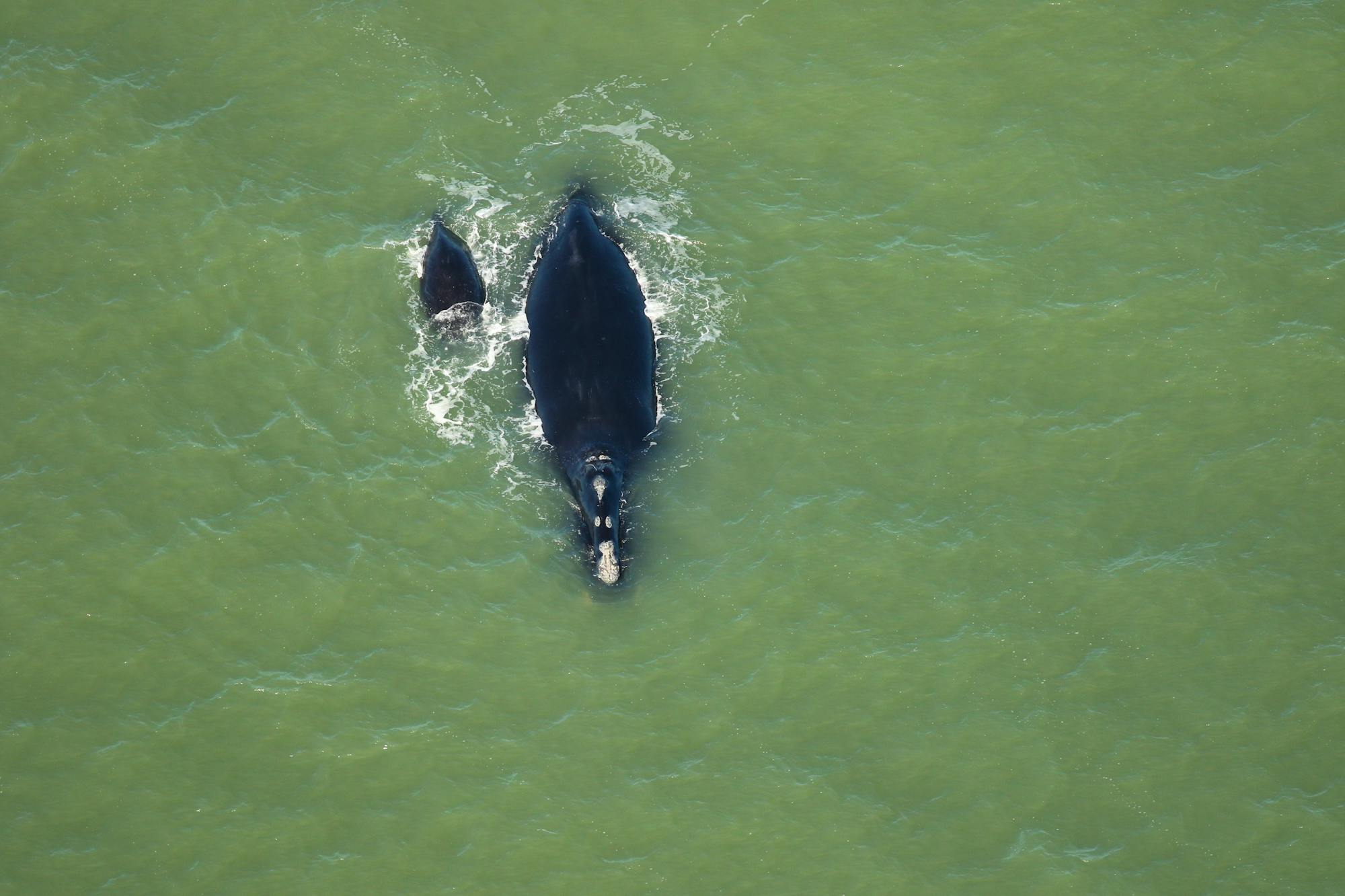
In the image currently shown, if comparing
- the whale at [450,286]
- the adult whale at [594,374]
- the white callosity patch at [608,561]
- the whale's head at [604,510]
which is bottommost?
the white callosity patch at [608,561]

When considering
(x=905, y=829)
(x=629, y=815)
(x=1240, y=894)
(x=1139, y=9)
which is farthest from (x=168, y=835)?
(x=1139, y=9)

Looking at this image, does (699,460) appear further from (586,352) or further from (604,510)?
(586,352)

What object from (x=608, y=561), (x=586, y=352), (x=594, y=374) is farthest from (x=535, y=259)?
(x=608, y=561)

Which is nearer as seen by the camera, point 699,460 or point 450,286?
point 699,460

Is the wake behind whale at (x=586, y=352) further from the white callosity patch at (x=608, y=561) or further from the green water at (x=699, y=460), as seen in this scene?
the green water at (x=699, y=460)

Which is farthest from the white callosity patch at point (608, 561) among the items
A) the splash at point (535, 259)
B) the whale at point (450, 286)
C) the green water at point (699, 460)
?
→ the whale at point (450, 286)

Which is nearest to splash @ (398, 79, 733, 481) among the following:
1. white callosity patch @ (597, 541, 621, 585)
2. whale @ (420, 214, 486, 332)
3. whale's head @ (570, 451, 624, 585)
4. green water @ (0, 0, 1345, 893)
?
green water @ (0, 0, 1345, 893)
